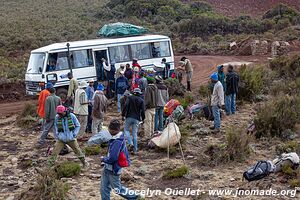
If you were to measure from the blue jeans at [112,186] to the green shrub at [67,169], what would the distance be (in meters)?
2.49

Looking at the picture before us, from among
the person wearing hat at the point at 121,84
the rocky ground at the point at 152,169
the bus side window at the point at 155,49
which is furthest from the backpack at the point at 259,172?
the bus side window at the point at 155,49

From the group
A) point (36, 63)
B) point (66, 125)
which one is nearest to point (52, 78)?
point (36, 63)

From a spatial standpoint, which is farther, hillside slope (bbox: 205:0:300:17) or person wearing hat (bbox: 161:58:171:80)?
hillside slope (bbox: 205:0:300:17)

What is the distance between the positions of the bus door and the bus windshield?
91.5 inches

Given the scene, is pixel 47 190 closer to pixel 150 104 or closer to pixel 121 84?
pixel 150 104

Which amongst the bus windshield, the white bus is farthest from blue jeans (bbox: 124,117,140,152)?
the bus windshield

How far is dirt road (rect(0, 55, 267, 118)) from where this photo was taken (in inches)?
720

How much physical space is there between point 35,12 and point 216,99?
47057 millimetres

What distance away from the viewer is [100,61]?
1848 centimetres

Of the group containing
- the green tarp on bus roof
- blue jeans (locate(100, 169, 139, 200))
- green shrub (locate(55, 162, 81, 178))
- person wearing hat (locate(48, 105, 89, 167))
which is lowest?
green shrub (locate(55, 162, 81, 178))

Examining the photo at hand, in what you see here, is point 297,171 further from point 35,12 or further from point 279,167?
point 35,12

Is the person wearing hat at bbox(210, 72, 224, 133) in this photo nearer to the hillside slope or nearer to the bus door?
the bus door

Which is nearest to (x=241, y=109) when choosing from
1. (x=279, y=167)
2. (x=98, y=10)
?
(x=279, y=167)

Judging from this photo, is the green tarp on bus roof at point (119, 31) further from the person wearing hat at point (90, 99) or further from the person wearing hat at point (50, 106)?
the person wearing hat at point (50, 106)
